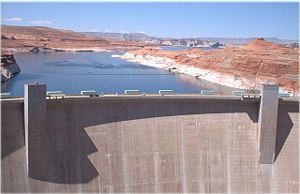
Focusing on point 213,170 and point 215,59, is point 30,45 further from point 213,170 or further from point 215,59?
point 213,170

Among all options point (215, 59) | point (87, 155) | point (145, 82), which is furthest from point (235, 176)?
point (215, 59)

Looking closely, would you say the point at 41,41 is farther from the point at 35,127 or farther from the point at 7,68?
the point at 35,127

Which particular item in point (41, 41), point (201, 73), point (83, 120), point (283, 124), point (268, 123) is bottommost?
point (201, 73)

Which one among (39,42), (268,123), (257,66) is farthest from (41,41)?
(268,123)

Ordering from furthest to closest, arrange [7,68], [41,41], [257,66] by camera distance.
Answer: [41,41], [257,66], [7,68]

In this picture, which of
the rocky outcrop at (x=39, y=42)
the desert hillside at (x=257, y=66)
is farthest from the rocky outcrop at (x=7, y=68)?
the rocky outcrop at (x=39, y=42)

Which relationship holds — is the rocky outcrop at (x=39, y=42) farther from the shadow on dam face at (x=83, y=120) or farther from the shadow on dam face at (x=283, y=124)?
the shadow on dam face at (x=283, y=124)
